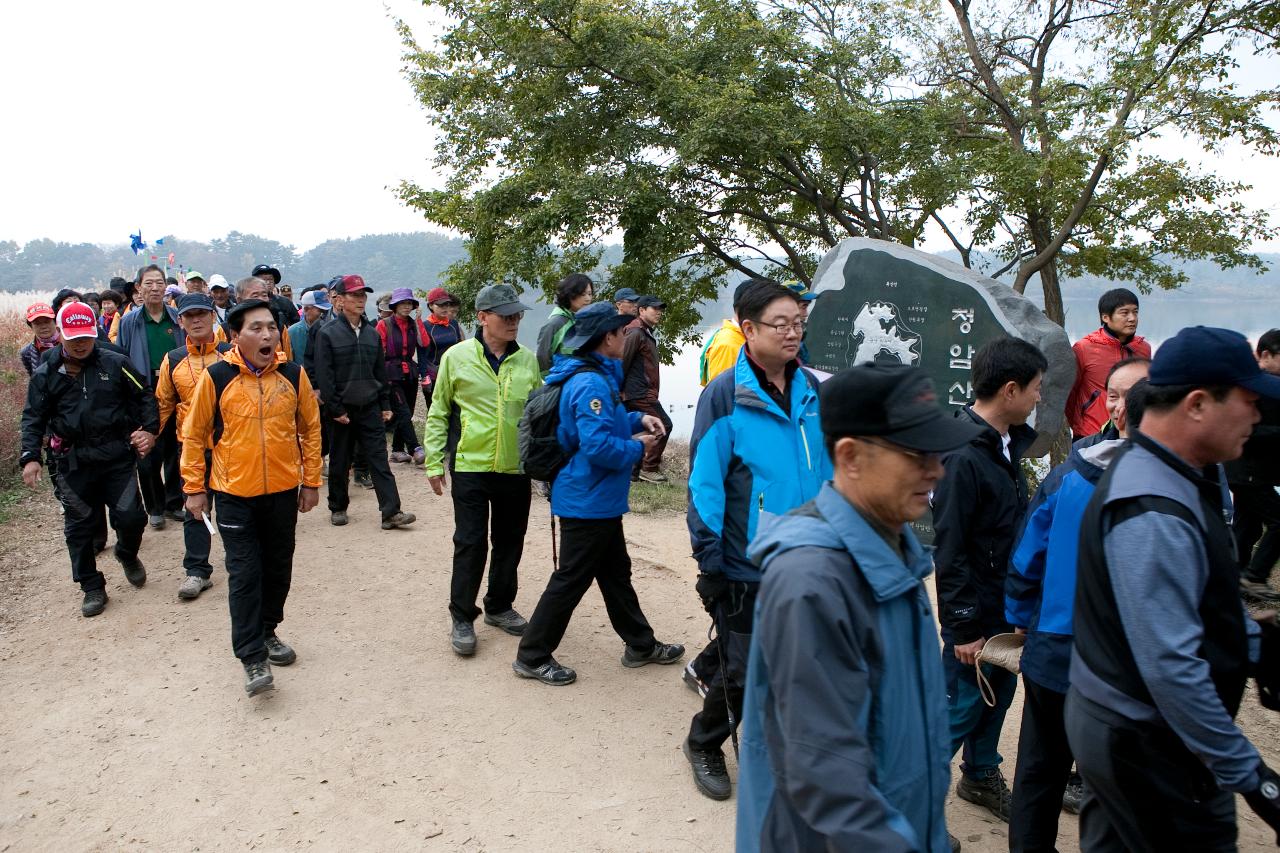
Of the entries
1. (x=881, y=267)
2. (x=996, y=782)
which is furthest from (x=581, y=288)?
(x=996, y=782)

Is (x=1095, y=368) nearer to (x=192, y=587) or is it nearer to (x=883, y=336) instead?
(x=883, y=336)

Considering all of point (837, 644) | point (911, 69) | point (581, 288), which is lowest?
point (837, 644)

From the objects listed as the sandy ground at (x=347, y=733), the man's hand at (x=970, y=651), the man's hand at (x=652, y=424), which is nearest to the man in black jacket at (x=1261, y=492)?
the sandy ground at (x=347, y=733)

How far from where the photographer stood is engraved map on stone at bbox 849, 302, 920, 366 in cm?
654

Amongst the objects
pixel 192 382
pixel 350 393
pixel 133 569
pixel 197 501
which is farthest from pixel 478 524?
pixel 350 393

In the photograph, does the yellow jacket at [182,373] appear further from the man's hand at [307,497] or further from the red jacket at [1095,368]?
the red jacket at [1095,368]

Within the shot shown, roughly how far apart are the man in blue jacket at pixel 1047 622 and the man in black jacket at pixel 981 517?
0.18 metres

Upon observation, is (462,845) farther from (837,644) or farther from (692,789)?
(837,644)

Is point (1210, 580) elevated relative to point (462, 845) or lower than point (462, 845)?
elevated

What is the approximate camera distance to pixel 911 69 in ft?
44.5

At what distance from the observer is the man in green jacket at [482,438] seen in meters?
4.93

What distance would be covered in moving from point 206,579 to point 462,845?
11.5 feet

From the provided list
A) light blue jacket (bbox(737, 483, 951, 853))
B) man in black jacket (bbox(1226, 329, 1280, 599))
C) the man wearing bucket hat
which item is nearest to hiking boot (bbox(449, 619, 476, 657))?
light blue jacket (bbox(737, 483, 951, 853))

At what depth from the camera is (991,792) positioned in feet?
11.9
